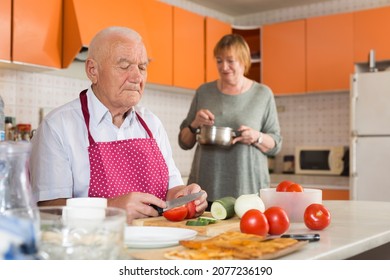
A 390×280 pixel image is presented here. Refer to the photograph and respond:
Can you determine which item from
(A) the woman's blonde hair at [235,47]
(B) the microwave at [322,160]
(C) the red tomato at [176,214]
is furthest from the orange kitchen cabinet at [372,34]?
(C) the red tomato at [176,214]

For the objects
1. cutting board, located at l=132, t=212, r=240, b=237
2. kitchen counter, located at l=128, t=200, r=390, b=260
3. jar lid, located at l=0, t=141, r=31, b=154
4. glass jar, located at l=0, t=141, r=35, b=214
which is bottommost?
kitchen counter, located at l=128, t=200, r=390, b=260

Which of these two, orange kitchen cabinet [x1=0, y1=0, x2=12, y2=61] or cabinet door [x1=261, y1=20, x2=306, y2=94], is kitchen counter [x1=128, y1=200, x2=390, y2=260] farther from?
cabinet door [x1=261, y1=20, x2=306, y2=94]

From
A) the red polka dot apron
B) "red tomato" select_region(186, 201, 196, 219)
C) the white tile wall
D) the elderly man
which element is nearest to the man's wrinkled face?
the elderly man

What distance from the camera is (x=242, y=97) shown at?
3.06 m

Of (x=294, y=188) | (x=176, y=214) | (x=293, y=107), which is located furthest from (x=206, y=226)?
(x=293, y=107)

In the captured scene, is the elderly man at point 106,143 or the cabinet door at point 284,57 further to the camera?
the cabinet door at point 284,57

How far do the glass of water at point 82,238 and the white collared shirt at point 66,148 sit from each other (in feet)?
2.84

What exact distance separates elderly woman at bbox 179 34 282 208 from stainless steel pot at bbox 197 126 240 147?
0.06 m

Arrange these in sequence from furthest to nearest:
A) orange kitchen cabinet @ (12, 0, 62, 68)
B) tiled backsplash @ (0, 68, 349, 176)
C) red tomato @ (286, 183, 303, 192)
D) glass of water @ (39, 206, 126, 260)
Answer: tiled backsplash @ (0, 68, 349, 176), orange kitchen cabinet @ (12, 0, 62, 68), red tomato @ (286, 183, 303, 192), glass of water @ (39, 206, 126, 260)

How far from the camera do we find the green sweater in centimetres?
301

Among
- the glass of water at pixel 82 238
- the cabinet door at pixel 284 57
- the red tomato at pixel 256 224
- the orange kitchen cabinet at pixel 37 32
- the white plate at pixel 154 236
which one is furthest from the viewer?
the cabinet door at pixel 284 57

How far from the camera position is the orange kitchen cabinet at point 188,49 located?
14.3 ft

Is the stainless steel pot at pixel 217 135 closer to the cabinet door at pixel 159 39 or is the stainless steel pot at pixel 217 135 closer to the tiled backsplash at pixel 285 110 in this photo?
the cabinet door at pixel 159 39
